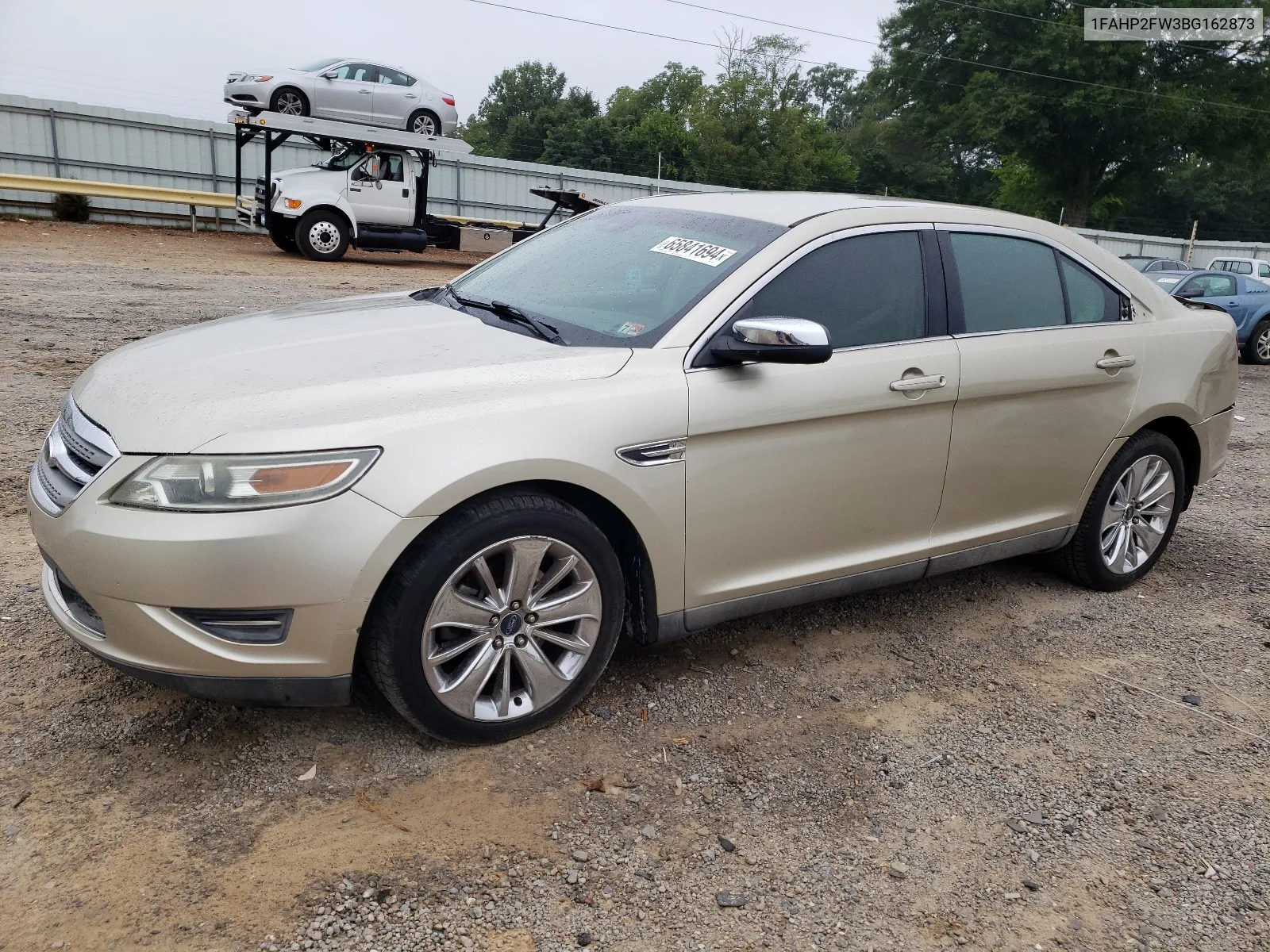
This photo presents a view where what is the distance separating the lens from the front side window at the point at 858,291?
3586 millimetres

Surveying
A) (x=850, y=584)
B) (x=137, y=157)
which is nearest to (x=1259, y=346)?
(x=850, y=584)

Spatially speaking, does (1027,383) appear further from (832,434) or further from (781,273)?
(781,273)

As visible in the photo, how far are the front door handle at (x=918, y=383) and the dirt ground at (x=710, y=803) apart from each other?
1.06 meters

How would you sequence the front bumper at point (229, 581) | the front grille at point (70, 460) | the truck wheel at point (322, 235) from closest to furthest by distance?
the front bumper at point (229, 581) → the front grille at point (70, 460) → the truck wheel at point (322, 235)

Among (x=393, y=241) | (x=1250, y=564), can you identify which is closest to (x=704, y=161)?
(x=393, y=241)

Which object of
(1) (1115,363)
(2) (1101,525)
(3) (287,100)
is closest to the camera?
(1) (1115,363)

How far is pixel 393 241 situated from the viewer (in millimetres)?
19406

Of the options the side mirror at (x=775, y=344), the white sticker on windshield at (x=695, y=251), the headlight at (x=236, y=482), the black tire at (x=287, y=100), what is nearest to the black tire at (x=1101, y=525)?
the side mirror at (x=775, y=344)

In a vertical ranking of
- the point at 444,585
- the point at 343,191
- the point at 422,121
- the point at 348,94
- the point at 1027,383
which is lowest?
the point at 444,585

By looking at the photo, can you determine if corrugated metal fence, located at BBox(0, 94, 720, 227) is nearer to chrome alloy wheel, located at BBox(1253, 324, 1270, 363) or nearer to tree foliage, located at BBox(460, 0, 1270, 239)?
chrome alloy wheel, located at BBox(1253, 324, 1270, 363)

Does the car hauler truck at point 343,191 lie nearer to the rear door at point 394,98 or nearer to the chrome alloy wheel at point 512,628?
the rear door at point 394,98

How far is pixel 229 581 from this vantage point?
2.65m

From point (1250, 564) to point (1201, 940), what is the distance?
3382 millimetres

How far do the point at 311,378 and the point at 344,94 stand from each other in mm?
18416
